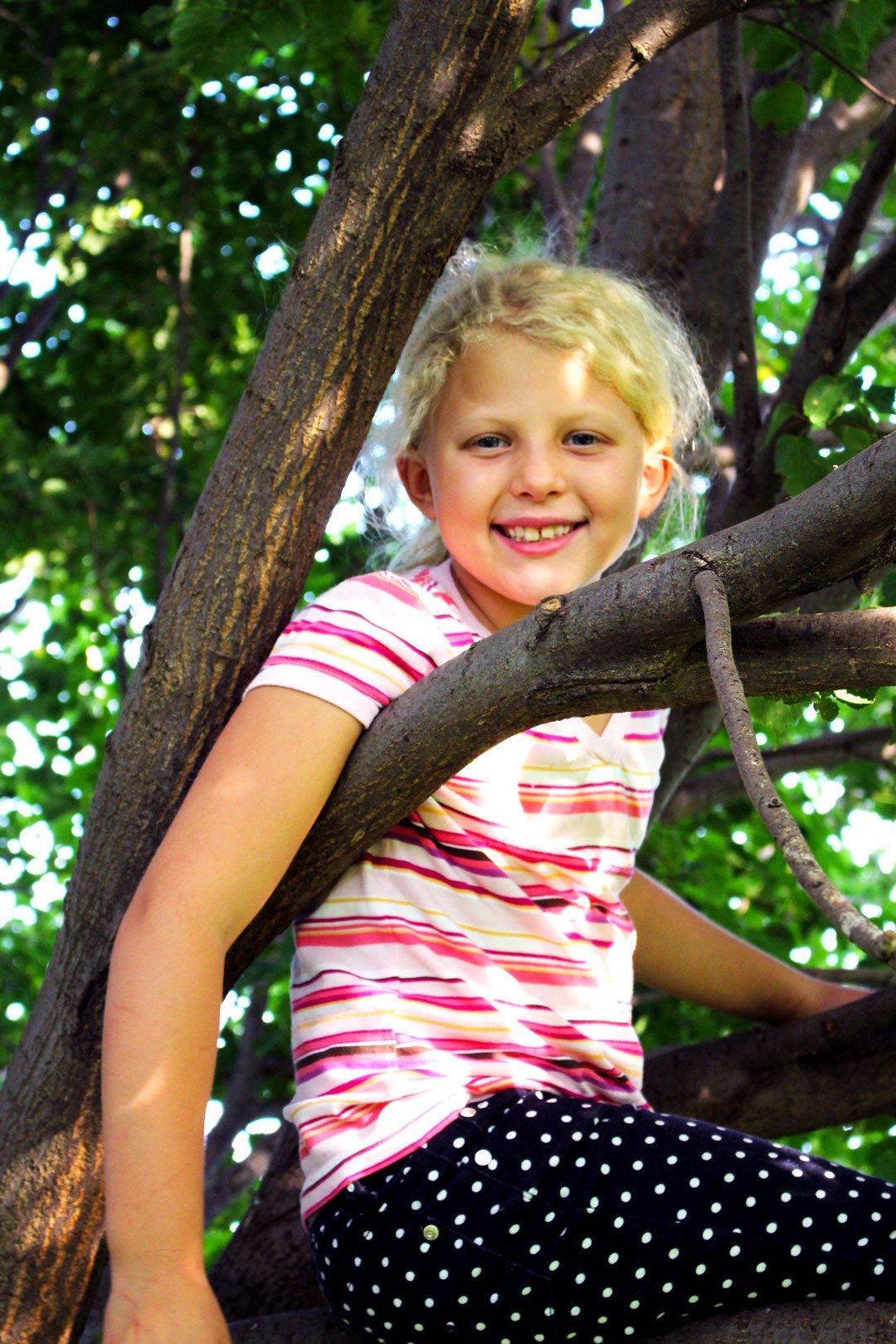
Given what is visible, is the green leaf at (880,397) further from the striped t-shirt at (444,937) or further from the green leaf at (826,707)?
the green leaf at (826,707)

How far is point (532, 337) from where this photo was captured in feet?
6.46

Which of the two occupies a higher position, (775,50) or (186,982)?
(775,50)

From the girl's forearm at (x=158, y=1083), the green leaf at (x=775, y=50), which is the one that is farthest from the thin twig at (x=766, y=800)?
the green leaf at (x=775, y=50)

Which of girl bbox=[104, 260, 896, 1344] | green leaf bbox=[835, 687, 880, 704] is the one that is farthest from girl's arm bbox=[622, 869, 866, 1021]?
green leaf bbox=[835, 687, 880, 704]

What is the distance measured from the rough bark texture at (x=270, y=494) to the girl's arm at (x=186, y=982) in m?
0.17

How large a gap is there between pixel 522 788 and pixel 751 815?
10.3ft

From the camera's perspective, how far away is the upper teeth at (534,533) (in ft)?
6.34

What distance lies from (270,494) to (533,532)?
408 millimetres

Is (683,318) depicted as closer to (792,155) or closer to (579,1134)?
(792,155)

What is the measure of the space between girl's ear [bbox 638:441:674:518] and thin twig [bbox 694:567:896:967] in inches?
41.6

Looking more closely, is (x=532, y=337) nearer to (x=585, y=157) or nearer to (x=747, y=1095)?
(x=747, y=1095)

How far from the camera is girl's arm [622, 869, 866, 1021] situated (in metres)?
2.31

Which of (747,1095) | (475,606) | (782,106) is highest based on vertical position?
(782,106)

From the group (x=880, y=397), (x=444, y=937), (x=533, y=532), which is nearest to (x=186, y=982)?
(x=444, y=937)
